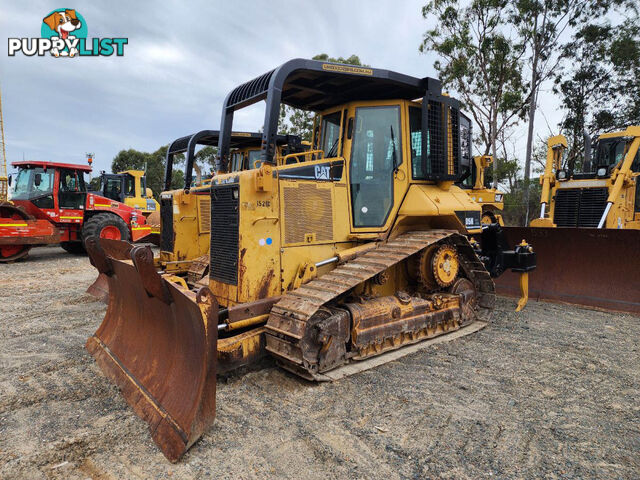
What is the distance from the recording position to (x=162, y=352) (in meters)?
3.37

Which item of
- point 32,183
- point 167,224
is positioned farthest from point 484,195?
point 32,183

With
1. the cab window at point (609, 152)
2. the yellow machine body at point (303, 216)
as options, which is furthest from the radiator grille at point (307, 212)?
the cab window at point (609, 152)

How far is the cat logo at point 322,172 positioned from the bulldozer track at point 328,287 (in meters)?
0.97

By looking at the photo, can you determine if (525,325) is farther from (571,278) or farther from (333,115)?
(333,115)

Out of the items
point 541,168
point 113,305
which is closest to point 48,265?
point 113,305

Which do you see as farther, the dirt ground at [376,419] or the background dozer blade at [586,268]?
the background dozer blade at [586,268]

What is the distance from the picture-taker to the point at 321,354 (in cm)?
376

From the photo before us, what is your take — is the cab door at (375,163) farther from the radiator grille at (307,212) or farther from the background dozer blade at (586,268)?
the background dozer blade at (586,268)

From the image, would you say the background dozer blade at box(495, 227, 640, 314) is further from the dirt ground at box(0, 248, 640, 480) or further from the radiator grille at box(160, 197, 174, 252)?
the radiator grille at box(160, 197, 174, 252)

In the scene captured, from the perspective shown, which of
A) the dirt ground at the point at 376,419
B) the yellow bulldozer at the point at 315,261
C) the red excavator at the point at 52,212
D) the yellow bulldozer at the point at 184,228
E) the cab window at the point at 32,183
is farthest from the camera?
the cab window at the point at 32,183

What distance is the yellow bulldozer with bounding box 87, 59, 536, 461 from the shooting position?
3.10 metres

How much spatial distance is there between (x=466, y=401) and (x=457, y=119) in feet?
11.2

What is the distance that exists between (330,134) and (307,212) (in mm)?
1266

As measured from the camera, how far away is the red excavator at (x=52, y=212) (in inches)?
458
